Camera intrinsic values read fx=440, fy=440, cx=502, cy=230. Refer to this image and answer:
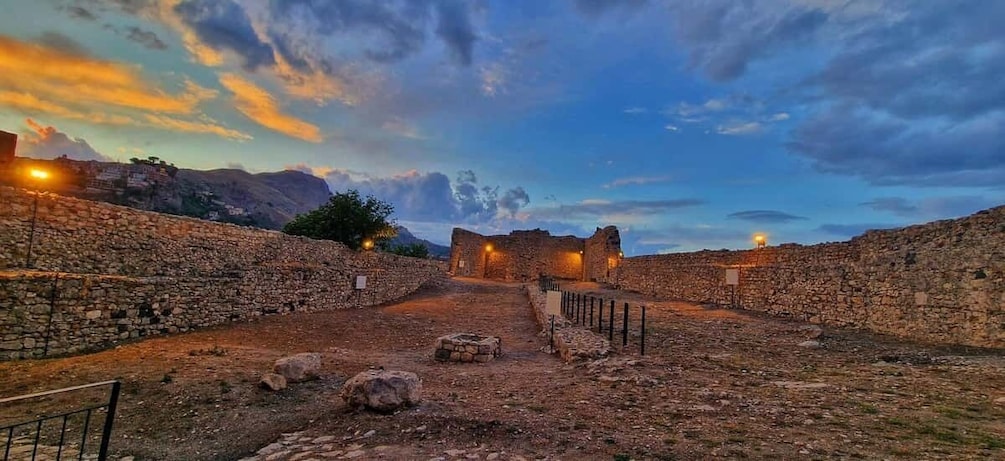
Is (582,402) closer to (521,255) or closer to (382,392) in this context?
(382,392)

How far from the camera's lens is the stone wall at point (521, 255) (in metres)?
53.3

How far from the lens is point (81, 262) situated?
1313 centimetres

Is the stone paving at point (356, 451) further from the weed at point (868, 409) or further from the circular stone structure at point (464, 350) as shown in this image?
the circular stone structure at point (464, 350)

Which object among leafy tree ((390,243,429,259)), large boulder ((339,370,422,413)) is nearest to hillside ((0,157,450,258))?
leafy tree ((390,243,429,259))

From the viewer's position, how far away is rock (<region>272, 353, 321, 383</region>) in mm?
8508

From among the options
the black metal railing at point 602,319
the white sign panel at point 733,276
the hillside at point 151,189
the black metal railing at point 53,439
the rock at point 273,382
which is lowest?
the black metal railing at point 53,439

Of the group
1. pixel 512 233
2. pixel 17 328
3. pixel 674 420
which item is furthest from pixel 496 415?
pixel 512 233

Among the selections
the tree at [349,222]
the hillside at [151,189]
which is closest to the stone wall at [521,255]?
the hillside at [151,189]

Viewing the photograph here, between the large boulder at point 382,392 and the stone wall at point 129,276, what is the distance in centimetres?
776

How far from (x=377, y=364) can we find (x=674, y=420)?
23.5 ft

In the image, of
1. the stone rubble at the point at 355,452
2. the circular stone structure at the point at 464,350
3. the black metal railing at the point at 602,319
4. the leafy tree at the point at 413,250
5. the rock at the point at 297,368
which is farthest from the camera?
the leafy tree at the point at 413,250

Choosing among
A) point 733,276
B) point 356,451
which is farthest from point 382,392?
point 733,276

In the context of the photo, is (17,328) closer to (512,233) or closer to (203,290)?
(203,290)

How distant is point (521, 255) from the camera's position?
53781mm
